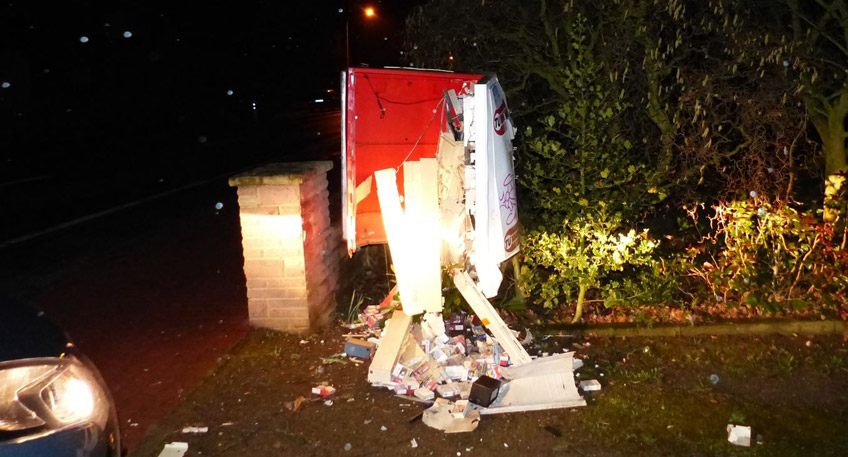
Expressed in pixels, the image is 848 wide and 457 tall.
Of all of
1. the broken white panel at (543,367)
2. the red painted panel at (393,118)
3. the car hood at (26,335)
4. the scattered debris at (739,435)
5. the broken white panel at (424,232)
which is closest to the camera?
the car hood at (26,335)

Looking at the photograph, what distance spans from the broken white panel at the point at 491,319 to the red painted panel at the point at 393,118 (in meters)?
1.01

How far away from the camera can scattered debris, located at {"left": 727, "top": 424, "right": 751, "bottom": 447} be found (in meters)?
3.91

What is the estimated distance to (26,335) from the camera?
2.75m

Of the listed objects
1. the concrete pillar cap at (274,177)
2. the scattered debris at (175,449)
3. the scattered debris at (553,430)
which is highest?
the concrete pillar cap at (274,177)

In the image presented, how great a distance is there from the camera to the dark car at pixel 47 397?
2453 millimetres

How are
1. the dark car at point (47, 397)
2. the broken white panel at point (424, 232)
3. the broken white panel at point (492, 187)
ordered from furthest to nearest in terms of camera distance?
the broken white panel at point (424, 232) < the broken white panel at point (492, 187) < the dark car at point (47, 397)

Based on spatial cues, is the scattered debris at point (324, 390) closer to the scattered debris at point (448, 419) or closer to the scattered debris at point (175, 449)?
the scattered debris at point (448, 419)

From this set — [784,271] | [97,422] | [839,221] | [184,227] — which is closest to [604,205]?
[784,271]

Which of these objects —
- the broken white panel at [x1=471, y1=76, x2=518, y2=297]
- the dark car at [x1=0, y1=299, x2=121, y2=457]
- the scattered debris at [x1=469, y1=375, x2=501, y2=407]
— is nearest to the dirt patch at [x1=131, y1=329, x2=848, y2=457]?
the scattered debris at [x1=469, y1=375, x2=501, y2=407]

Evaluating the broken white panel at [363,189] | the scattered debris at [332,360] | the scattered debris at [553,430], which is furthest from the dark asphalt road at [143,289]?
the scattered debris at [553,430]

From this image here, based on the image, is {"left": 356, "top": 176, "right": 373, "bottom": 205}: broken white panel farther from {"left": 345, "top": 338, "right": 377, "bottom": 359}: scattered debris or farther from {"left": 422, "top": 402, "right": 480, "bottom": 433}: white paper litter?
{"left": 422, "top": 402, "right": 480, "bottom": 433}: white paper litter

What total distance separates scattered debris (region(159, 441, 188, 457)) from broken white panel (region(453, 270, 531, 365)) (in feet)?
6.95

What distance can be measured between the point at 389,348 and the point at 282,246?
1227 millimetres

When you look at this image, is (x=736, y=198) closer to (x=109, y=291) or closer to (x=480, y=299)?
(x=480, y=299)
